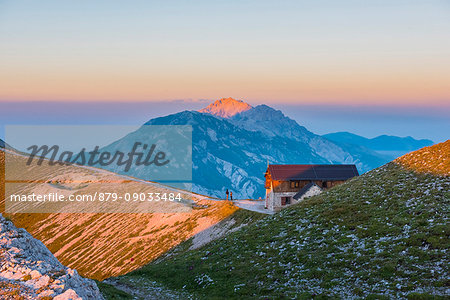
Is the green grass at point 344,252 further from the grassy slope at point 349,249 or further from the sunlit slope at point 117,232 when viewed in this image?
the sunlit slope at point 117,232

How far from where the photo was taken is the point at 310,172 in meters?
102

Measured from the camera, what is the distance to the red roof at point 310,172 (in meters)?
98.7

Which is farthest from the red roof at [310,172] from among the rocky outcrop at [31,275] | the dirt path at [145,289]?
the rocky outcrop at [31,275]

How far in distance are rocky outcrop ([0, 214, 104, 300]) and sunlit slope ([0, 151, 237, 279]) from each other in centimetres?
5315

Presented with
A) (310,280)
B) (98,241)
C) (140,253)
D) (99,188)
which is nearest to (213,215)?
(140,253)

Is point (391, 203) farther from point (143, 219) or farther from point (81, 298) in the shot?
point (143, 219)

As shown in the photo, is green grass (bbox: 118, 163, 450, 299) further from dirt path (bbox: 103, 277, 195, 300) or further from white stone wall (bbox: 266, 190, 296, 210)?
white stone wall (bbox: 266, 190, 296, 210)

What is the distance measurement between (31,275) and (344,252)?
27.4 m

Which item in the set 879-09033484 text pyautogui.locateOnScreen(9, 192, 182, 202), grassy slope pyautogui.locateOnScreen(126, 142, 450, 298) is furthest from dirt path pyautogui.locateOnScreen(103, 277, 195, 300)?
879-09033484 text pyautogui.locateOnScreen(9, 192, 182, 202)

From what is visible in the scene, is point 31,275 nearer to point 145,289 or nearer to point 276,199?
point 145,289

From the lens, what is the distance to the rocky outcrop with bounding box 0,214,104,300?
84.4ft

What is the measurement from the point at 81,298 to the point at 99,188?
14696 cm

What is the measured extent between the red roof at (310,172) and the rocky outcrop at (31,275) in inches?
2799

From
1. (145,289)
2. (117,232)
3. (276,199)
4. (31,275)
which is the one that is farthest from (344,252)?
(117,232)
